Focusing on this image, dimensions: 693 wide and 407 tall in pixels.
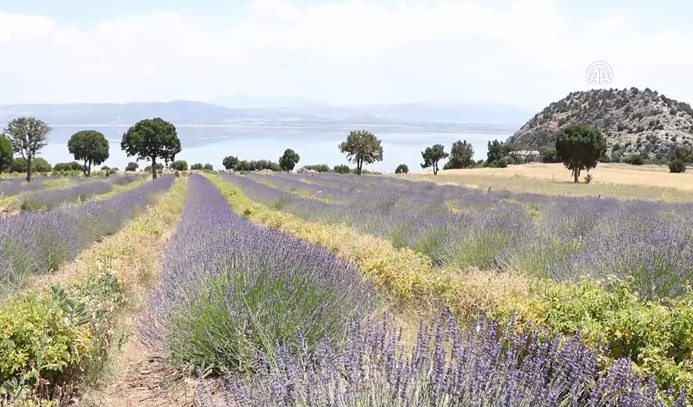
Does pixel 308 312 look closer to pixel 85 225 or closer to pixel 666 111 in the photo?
pixel 85 225

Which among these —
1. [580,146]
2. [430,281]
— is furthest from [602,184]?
[430,281]

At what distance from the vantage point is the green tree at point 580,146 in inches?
1827

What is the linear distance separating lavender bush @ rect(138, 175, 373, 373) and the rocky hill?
8871cm

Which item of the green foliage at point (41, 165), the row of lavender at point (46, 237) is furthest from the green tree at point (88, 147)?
the row of lavender at point (46, 237)

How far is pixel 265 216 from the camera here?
41.7 feet

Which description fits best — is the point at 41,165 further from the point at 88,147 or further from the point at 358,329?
the point at 358,329

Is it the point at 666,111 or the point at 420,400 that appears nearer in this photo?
the point at 420,400

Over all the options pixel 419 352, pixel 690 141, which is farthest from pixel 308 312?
pixel 690 141

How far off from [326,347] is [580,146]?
160 ft

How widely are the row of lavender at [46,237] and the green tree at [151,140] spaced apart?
129ft

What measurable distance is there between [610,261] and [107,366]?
16.3ft

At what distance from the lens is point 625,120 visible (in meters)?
97.1

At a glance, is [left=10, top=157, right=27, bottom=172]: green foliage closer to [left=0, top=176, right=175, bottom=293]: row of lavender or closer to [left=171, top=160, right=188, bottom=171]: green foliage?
[left=171, top=160, right=188, bottom=171]: green foliage

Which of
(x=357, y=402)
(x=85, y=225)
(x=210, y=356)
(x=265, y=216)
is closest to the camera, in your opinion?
(x=357, y=402)
